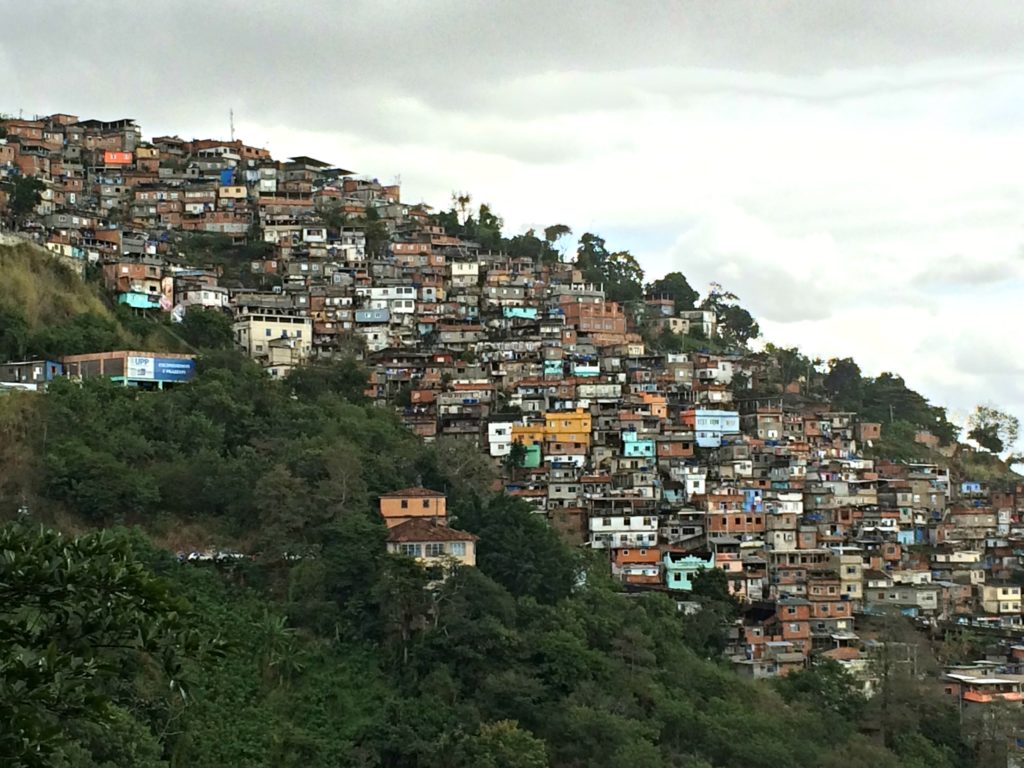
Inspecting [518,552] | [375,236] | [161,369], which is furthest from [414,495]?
[375,236]

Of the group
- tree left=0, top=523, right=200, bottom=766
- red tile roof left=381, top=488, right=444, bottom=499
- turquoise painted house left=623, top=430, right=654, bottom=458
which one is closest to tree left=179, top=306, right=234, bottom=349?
turquoise painted house left=623, top=430, right=654, bottom=458

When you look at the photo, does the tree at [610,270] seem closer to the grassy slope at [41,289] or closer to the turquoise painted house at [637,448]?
the turquoise painted house at [637,448]

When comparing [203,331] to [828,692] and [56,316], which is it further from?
[828,692]

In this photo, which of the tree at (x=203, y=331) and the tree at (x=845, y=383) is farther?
the tree at (x=845, y=383)

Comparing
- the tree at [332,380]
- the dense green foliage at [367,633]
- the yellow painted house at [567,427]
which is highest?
the tree at [332,380]

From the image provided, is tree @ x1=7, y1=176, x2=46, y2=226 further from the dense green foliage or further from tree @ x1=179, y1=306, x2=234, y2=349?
the dense green foliage

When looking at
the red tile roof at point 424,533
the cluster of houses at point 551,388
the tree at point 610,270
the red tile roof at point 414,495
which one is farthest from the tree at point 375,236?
the red tile roof at point 424,533

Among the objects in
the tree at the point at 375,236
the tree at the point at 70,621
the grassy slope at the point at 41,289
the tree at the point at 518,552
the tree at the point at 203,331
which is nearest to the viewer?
the tree at the point at 70,621

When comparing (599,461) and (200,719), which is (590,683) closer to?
(200,719)
